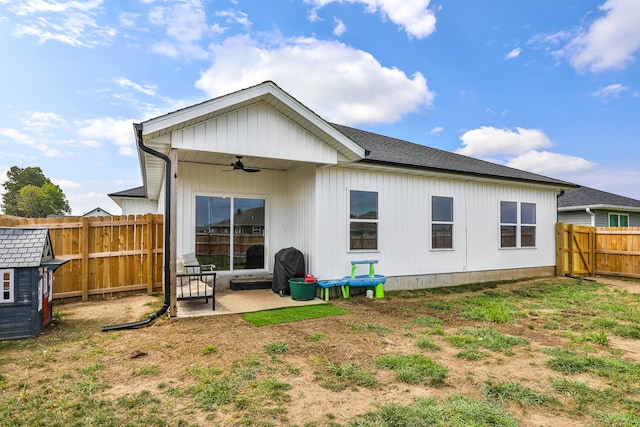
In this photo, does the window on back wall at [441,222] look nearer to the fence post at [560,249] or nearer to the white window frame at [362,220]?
the white window frame at [362,220]

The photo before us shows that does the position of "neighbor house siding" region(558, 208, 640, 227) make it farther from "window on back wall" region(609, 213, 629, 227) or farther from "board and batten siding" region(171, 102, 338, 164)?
"board and batten siding" region(171, 102, 338, 164)

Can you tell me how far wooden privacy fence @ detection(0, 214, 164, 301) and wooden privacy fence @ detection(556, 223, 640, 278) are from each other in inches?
507

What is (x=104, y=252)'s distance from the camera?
7266mm

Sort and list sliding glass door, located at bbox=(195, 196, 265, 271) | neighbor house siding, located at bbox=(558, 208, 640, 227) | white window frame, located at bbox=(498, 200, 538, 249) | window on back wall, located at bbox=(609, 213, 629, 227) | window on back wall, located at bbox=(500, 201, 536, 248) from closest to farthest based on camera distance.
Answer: sliding glass door, located at bbox=(195, 196, 265, 271) → white window frame, located at bbox=(498, 200, 538, 249) → window on back wall, located at bbox=(500, 201, 536, 248) → neighbor house siding, located at bbox=(558, 208, 640, 227) → window on back wall, located at bbox=(609, 213, 629, 227)

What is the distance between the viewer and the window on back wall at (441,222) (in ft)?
28.8

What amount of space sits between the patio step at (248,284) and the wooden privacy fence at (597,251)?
10185 millimetres

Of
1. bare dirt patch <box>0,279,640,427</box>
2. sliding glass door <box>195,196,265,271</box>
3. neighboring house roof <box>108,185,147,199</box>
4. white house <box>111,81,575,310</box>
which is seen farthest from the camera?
neighboring house roof <box>108,185,147,199</box>

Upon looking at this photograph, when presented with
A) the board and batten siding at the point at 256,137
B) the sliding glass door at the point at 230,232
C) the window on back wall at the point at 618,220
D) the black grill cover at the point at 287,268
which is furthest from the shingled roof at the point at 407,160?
the window on back wall at the point at 618,220

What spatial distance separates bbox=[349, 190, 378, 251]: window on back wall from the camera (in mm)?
7680

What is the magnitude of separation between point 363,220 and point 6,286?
21.0ft

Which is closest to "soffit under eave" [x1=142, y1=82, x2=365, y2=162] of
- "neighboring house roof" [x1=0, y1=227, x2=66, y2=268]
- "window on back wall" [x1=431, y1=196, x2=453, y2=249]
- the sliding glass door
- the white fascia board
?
"neighboring house roof" [x1=0, y1=227, x2=66, y2=268]

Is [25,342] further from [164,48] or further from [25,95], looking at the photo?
[25,95]

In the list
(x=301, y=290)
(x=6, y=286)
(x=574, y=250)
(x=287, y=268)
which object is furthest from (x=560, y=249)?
(x=6, y=286)

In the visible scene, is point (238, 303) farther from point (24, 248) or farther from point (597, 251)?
point (597, 251)
